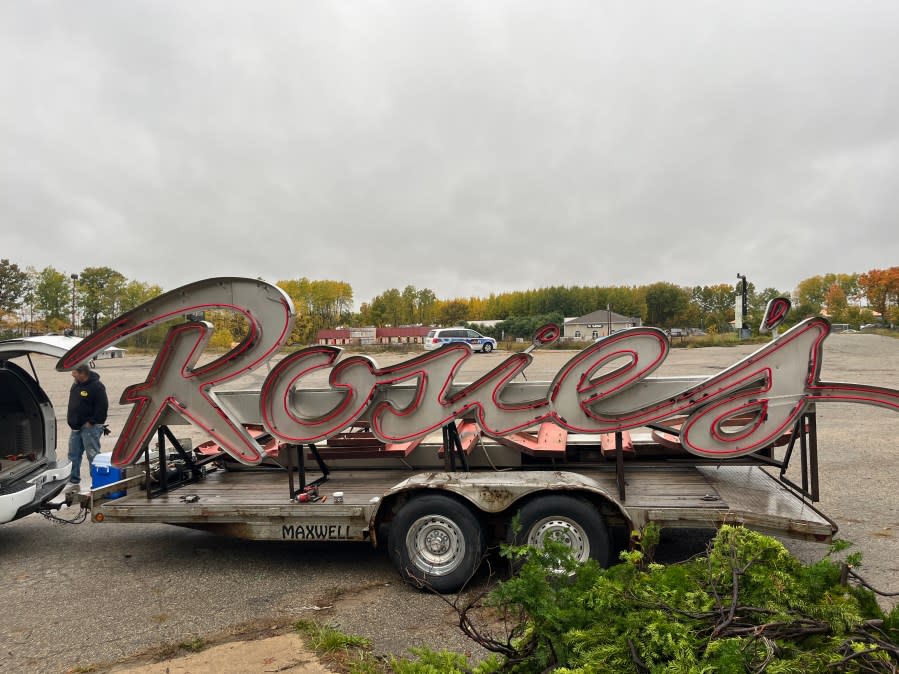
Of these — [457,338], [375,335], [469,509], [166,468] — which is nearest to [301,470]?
[469,509]

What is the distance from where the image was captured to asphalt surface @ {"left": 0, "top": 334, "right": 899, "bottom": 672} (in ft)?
15.1

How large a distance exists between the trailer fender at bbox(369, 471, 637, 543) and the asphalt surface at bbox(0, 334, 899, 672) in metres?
0.76

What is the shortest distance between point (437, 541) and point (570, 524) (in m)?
1.13

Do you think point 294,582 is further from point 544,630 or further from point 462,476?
point 544,630

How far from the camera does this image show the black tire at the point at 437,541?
5180 millimetres

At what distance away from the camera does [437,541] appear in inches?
208

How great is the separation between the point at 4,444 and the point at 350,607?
5185mm

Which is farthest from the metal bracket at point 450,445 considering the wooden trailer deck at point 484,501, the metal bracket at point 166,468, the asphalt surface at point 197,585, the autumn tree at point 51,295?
the autumn tree at point 51,295

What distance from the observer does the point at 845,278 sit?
12838 cm

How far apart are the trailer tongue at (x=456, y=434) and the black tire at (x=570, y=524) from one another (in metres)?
0.01

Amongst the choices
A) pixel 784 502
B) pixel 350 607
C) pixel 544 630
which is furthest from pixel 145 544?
pixel 784 502

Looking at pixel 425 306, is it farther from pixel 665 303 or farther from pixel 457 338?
pixel 457 338

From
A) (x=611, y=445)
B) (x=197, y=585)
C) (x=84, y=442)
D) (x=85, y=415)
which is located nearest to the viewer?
(x=197, y=585)

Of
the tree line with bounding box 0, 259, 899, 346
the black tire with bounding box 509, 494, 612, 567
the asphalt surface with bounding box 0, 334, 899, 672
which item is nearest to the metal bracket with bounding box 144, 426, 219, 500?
the asphalt surface with bounding box 0, 334, 899, 672
